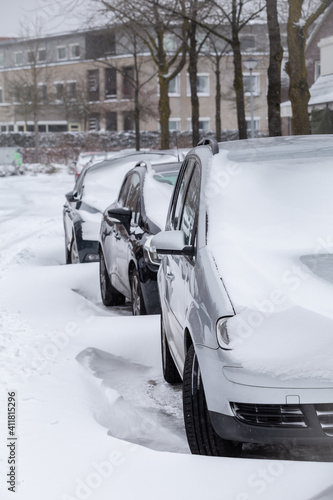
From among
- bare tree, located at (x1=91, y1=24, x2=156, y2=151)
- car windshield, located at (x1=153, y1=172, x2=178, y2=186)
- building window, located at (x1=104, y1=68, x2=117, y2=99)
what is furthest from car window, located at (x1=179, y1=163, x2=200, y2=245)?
building window, located at (x1=104, y1=68, x2=117, y2=99)

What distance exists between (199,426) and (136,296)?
13.2 ft

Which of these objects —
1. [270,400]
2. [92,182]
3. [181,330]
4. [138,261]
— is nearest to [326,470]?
[270,400]

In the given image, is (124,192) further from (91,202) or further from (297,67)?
(297,67)

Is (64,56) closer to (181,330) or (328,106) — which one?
(328,106)

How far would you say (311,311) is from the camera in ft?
12.7

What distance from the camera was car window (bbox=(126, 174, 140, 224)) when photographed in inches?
344

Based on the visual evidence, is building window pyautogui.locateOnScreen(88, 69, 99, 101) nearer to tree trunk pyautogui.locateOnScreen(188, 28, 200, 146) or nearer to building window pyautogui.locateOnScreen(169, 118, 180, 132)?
building window pyautogui.locateOnScreen(169, 118, 180, 132)

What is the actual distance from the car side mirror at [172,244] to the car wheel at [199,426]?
721 mm

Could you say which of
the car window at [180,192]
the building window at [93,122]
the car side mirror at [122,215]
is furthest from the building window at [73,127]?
the car window at [180,192]

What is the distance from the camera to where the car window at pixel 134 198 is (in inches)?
344

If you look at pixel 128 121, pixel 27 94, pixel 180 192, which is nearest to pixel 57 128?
pixel 128 121

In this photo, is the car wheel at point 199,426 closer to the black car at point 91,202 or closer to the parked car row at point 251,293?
the parked car row at point 251,293

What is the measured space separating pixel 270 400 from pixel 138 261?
427 centimetres

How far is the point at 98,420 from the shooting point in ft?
16.3
